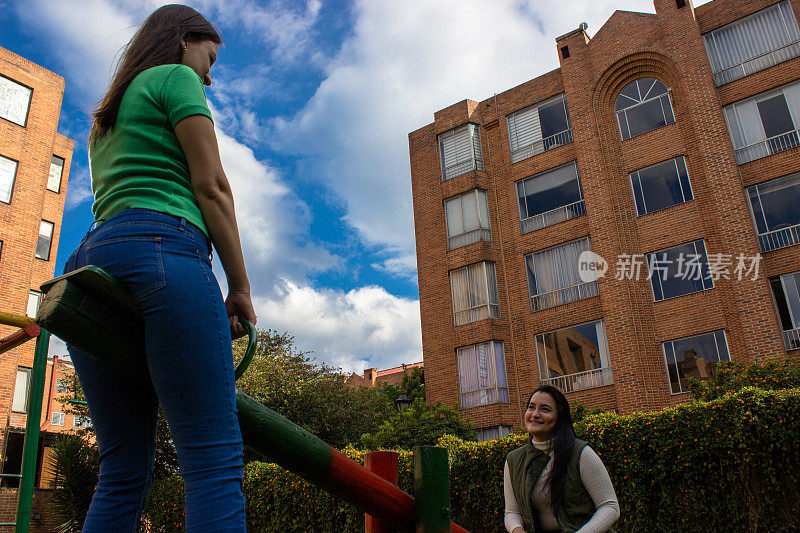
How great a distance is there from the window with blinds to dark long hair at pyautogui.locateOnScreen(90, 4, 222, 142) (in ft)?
71.2

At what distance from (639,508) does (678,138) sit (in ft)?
49.1

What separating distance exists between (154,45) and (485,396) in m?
21.1

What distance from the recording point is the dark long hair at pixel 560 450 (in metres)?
A: 3.44

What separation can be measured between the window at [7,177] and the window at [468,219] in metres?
17.3

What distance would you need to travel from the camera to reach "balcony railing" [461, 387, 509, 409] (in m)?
21.7

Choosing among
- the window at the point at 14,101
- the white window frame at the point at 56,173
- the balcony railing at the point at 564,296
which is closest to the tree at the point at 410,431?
the balcony railing at the point at 564,296

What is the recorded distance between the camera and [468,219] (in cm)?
2494

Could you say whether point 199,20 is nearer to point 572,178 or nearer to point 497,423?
point 497,423

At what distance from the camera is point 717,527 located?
383 inches

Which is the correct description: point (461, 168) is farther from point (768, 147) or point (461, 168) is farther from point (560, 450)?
point (560, 450)

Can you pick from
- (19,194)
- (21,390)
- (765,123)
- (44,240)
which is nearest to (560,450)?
(765,123)

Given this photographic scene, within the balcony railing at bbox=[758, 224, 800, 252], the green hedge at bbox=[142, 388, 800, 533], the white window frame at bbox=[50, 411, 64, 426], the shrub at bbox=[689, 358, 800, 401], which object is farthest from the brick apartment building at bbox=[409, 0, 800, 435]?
the white window frame at bbox=[50, 411, 64, 426]

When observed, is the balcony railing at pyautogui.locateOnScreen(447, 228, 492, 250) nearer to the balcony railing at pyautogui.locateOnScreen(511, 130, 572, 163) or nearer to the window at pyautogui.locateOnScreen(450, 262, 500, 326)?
the window at pyautogui.locateOnScreen(450, 262, 500, 326)

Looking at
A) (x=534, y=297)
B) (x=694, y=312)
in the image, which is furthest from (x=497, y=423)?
(x=694, y=312)
